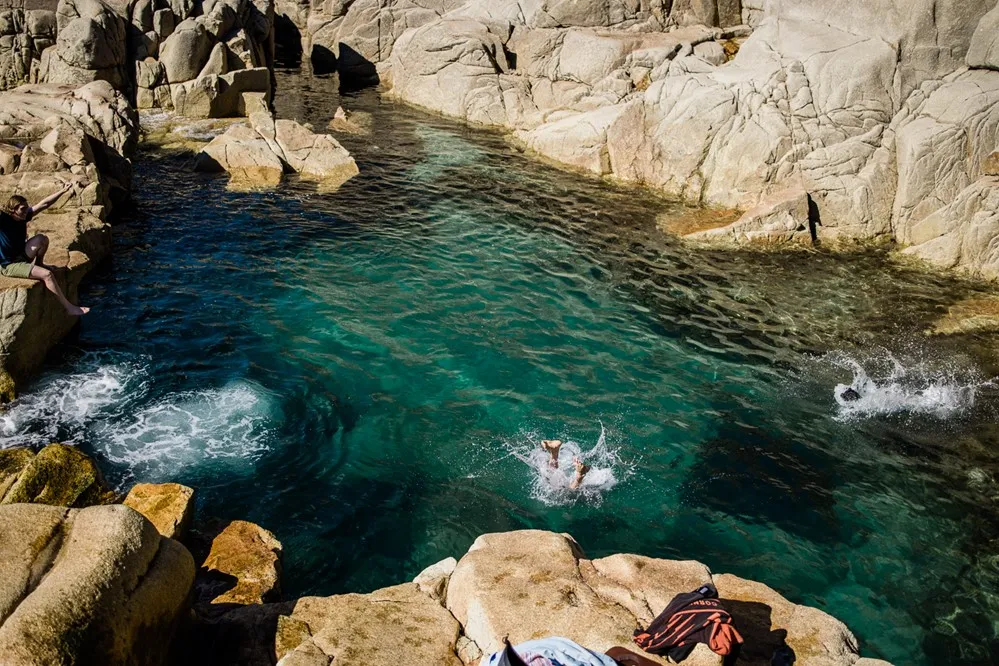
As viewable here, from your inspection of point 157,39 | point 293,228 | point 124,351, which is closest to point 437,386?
point 124,351

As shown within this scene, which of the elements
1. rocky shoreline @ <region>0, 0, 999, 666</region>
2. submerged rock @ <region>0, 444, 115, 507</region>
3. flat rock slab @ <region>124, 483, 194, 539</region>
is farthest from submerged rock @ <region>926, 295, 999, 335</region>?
submerged rock @ <region>0, 444, 115, 507</region>

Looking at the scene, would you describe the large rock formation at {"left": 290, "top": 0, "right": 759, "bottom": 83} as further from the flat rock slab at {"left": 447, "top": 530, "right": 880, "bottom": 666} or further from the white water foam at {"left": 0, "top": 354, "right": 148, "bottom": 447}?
the flat rock slab at {"left": 447, "top": 530, "right": 880, "bottom": 666}

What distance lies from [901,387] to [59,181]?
21.2m

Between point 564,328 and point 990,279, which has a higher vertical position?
point 564,328

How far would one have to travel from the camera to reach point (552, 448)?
469 inches

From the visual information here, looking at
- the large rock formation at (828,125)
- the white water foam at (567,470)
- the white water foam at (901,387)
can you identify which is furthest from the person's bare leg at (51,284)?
the large rock formation at (828,125)

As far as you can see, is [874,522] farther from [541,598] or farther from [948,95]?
[948,95]

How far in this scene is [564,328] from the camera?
673 inches

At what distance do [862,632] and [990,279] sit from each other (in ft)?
47.7

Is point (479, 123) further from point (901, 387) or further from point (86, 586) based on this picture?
point (86, 586)

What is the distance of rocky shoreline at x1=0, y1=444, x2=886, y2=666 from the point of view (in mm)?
6223

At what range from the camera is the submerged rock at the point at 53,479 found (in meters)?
9.38

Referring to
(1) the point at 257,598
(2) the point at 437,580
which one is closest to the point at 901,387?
(2) the point at 437,580

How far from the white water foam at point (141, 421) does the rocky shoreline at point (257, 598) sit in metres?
1.99
